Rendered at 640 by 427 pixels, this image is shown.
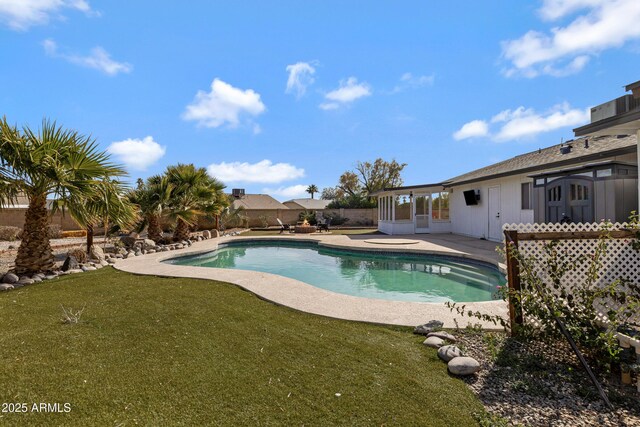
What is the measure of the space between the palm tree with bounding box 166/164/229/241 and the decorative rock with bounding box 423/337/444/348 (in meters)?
12.6

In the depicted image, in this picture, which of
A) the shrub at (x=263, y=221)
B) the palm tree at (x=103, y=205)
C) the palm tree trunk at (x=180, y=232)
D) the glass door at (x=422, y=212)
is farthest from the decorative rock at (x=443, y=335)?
the shrub at (x=263, y=221)

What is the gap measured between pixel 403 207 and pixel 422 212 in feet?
3.70

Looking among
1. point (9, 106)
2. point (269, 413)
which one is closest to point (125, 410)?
point (269, 413)

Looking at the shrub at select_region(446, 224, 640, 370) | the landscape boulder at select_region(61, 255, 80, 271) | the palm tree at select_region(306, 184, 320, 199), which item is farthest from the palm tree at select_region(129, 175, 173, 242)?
the palm tree at select_region(306, 184, 320, 199)

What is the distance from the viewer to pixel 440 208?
1894 cm

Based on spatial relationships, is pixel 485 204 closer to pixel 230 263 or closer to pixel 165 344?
pixel 230 263

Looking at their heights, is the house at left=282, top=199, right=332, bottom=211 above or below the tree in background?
below

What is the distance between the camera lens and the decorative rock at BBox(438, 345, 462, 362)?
3383mm

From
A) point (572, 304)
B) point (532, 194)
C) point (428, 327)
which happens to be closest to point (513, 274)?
point (572, 304)

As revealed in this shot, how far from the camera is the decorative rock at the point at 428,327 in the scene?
4.14 meters

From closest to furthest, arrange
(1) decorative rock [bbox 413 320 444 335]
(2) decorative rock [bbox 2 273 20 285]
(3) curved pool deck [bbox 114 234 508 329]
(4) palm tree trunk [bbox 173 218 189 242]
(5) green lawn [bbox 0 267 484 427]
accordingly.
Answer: (5) green lawn [bbox 0 267 484 427]
(1) decorative rock [bbox 413 320 444 335]
(3) curved pool deck [bbox 114 234 508 329]
(2) decorative rock [bbox 2 273 20 285]
(4) palm tree trunk [bbox 173 218 189 242]

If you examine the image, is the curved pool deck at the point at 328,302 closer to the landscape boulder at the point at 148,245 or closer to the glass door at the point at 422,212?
the landscape boulder at the point at 148,245

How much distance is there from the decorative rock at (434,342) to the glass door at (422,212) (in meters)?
15.4

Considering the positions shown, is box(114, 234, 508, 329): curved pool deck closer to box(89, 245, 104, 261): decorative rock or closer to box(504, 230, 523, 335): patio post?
box(504, 230, 523, 335): patio post
